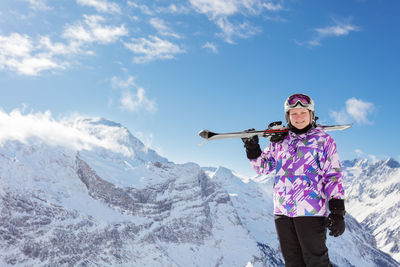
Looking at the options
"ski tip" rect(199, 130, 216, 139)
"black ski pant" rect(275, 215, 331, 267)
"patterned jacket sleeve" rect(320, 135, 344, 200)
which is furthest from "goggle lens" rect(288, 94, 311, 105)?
"black ski pant" rect(275, 215, 331, 267)

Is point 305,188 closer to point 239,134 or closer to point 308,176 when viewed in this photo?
point 308,176

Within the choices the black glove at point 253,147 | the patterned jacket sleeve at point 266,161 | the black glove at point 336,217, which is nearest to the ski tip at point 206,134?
the black glove at point 253,147

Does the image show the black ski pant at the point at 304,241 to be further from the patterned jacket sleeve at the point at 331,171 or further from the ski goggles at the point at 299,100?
the ski goggles at the point at 299,100

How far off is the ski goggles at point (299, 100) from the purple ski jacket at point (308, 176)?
572 millimetres

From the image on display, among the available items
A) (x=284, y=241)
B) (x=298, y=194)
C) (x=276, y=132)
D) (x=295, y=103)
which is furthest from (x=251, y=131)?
(x=284, y=241)

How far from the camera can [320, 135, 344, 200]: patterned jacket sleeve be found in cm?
705

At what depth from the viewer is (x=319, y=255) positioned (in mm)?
6773

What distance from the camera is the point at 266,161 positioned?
8227 millimetres

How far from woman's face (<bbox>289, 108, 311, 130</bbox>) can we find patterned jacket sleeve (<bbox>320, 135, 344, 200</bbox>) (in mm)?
580

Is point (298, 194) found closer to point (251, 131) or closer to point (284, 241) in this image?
point (284, 241)

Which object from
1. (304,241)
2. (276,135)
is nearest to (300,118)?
(276,135)

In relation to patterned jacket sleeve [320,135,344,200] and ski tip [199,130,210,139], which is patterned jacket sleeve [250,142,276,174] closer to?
ski tip [199,130,210,139]

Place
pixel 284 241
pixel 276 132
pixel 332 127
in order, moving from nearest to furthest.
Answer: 1. pixel 284 241
2. pixel 276 132
3. pixel 332 127

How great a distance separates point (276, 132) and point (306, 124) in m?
0.69
